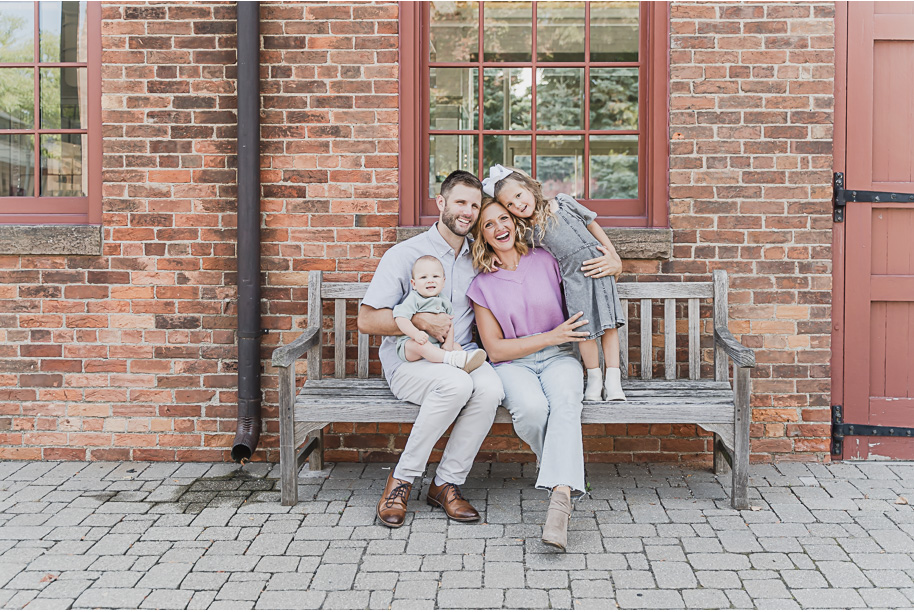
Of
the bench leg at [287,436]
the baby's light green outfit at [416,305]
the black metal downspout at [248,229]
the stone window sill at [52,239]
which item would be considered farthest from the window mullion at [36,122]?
the baby's light green outfit at [416,305]

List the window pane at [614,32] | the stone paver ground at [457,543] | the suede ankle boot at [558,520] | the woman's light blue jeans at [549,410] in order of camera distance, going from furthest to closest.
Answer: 1. the window pane at [614,32]
2. the woman's light blue jeans at [549,410]
3. the suede ankle boot at [558,520]
4. the stone paver ground at [457,543]

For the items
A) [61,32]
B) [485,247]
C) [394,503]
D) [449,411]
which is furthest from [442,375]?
[61,32]

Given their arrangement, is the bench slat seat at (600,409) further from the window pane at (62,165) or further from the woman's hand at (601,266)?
the window pane at (62,165)

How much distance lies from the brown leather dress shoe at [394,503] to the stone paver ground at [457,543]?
0.23ft

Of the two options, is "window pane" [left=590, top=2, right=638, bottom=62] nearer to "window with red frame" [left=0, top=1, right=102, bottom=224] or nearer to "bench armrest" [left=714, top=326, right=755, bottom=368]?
"bench armrest" [left=714, top=326, right=755, bottom=368]

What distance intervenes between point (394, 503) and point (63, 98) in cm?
326

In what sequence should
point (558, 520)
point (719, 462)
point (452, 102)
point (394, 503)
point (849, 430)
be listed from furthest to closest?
1. point (452, 102)
2. point (849, 430)
3. point (719, 462)
4. point (394, 503)
5. point (558, 520)

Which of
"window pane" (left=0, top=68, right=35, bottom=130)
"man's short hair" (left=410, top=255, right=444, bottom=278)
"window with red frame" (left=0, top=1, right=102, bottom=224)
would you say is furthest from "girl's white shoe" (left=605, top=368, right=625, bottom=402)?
"window pane" (left=0, top=68, right=35, bottom=130)

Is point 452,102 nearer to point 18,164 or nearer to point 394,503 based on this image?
point 394,503

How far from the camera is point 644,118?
176 inches

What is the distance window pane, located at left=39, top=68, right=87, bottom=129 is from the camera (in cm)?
457

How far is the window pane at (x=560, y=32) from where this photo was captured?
4559mm

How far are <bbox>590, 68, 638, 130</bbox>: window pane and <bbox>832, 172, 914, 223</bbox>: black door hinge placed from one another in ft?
3.91

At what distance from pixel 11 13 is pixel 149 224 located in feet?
5.45
